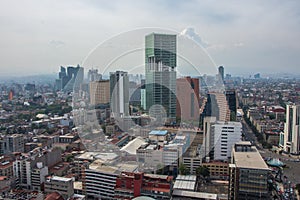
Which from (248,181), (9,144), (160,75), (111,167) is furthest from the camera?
(160,75)

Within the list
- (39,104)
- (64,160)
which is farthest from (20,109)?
(64,160)

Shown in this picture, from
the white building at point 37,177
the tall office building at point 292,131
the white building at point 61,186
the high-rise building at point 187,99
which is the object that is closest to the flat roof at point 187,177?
the white building at point 61,186

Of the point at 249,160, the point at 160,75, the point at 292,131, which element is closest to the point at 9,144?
the point at 160,75

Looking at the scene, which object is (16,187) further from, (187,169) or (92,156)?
(187,169)

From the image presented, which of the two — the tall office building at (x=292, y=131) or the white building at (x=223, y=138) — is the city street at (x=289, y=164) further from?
the white building at (x=223, y=138)

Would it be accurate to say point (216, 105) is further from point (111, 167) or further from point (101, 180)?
point (101, 180)

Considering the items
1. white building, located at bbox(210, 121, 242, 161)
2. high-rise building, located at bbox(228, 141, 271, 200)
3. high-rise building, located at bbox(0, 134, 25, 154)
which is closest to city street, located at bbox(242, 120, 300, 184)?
white building, located at bbox(210, 121, 242, 161)
